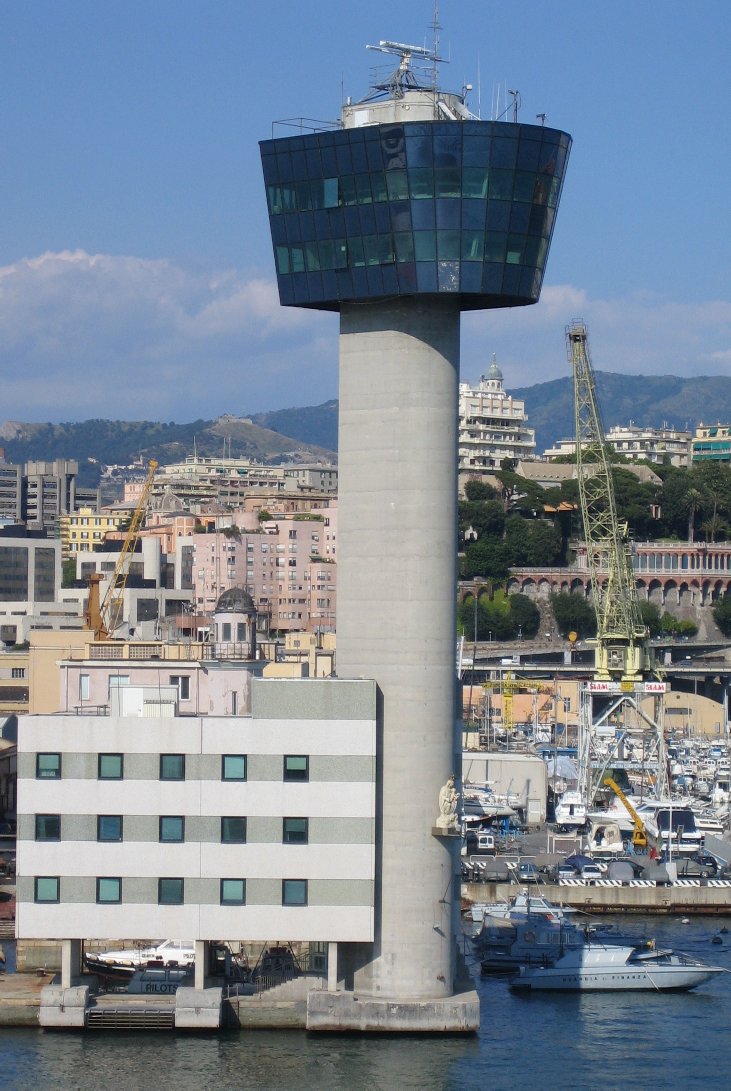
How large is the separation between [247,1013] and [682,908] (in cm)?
3036

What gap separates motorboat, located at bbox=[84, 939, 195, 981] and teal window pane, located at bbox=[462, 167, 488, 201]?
22.8 m

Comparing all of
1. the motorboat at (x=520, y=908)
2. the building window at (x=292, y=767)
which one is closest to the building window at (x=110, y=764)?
the building window at (x=292, y=767)

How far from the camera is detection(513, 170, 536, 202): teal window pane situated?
50.0 meters

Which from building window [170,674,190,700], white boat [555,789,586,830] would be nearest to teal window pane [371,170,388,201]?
building window [170,674,190,700]

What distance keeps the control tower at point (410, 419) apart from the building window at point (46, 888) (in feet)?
23.0

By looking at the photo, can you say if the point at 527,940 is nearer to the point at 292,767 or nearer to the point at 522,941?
the point at 522,941

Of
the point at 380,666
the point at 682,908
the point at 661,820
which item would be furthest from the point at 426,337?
the point at 661,820

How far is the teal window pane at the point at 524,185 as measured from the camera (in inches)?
1970

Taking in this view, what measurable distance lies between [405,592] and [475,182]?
1010 centimetres

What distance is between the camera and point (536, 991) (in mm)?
58875

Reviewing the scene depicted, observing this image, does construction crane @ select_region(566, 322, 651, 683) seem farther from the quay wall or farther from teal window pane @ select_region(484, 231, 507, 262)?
teal window pane @ select_region(484, 231, 507, 262)

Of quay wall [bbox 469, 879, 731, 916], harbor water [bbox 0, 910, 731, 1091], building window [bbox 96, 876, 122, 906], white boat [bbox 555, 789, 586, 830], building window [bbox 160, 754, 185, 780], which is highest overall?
building window [bbox 160, 754, 185, 780]

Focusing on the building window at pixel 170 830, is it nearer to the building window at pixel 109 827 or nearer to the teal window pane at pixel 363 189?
the building window at pixel 109 827

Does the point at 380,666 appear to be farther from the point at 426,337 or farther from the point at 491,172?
the point at 491,172
